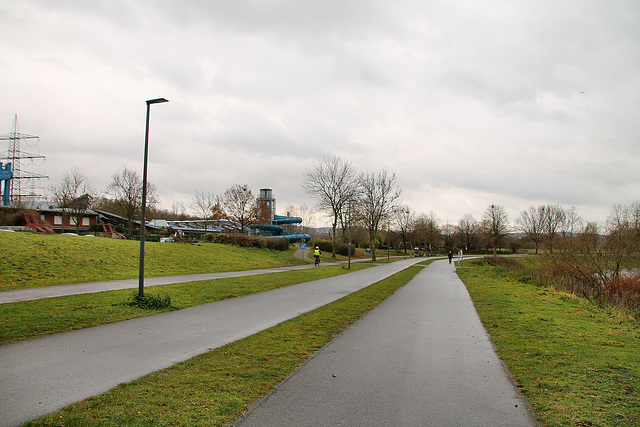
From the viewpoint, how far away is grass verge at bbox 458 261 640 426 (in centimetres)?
447

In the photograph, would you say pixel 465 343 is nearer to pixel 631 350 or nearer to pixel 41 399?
pixel 631 350

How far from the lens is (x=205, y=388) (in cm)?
498

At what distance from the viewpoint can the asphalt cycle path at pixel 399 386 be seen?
430 cm

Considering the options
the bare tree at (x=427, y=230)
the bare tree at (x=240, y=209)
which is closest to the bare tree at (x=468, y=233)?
the bare tree at (x=427, y=230)

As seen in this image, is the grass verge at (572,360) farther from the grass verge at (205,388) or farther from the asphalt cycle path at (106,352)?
the asphalt cycle path at (106,352)

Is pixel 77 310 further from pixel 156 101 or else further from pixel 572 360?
pixel 572 360

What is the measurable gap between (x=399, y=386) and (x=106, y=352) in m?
4.98

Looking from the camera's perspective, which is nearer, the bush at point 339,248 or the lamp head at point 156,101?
the lamp head at point 156,101

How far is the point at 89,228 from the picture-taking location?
51.8m

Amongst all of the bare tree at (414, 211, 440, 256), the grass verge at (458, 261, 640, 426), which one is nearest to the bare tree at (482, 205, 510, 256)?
the bare tree at (414, 211, 440, 256)

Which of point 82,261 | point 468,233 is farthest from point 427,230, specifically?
point 82,261

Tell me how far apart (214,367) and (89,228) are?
178 feet

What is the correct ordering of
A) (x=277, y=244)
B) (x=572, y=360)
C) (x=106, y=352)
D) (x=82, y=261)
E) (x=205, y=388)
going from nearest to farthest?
(x=205, y=388) < (x=572, y=360) < (x=106, y=352) < (x=82, y=261) < (x=277, y=244)

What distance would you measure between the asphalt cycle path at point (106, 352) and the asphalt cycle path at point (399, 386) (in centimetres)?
221
